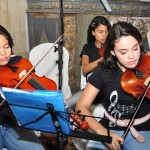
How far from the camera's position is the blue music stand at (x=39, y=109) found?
Result: 3.18 ft

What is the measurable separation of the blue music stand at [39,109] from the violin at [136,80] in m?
0.45

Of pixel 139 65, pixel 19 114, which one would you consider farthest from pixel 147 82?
pixel 19 114

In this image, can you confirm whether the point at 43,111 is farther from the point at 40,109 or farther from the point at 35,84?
the point at 35,84

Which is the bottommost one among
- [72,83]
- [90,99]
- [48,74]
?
[72,83]

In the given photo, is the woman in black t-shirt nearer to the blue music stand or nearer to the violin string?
the violin string

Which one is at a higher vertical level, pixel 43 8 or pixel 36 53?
pixel 43 8

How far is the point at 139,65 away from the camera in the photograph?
1439mm

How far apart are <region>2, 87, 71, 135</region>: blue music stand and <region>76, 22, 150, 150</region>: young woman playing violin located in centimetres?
30

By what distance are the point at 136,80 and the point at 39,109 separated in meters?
0.60

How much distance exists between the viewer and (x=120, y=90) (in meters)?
1.41

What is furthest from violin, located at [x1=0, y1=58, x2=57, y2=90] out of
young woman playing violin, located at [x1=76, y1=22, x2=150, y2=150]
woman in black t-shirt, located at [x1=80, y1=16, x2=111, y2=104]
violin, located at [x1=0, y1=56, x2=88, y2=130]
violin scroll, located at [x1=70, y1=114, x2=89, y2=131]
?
woman in black t-shirt, located at [x1=80, y1=16, x2=111, y2=104]

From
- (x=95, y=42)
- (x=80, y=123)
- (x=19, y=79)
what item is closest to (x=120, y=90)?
(x=80, y=123)

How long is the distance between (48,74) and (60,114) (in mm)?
1479

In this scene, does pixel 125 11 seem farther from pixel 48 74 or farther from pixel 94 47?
pixel 48 74
